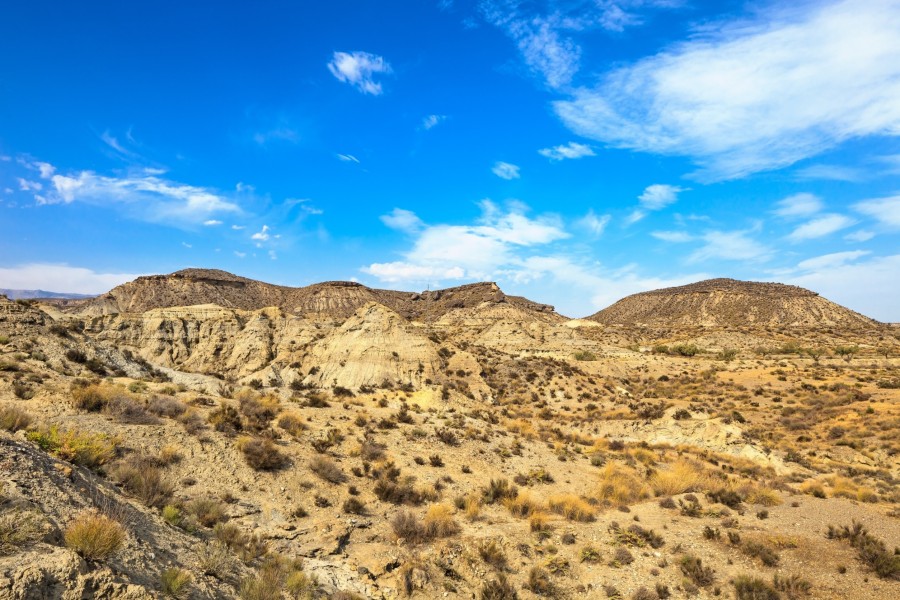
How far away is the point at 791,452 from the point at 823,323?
317 ft

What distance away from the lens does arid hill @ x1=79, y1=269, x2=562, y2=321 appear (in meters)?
98.1

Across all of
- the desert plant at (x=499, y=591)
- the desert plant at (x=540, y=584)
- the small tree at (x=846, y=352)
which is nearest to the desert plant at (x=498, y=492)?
the desert plant at (x=540, y=584)

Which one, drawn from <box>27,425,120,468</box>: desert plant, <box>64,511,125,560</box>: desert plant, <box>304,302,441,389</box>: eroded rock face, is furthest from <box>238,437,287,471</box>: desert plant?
<box>304,302,441,389</box>: eroded rock face

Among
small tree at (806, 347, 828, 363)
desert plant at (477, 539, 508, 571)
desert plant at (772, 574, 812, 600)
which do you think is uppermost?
small tree at (806, 347, 828, 363)

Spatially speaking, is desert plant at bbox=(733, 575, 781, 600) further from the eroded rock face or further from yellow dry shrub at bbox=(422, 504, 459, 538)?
the eroded rock face

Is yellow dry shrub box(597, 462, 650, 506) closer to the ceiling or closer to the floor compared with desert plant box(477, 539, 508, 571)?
closer to the ceiling

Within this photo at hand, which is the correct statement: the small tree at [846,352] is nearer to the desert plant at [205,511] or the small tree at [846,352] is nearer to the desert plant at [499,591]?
the desert plant at [499,591]

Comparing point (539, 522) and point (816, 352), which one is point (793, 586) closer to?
point (539, 522)

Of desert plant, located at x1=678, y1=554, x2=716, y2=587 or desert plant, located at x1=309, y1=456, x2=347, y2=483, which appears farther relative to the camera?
desert plant, located at x1=309, y1=456, x2=347, y2=483

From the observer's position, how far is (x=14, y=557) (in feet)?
15.7

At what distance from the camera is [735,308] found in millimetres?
107188

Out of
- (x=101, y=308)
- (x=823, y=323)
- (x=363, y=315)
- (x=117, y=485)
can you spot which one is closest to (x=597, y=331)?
(x=823, y=323)

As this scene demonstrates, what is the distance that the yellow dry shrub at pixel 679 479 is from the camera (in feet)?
53.6

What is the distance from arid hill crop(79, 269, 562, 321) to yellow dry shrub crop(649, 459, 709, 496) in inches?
3004
